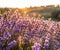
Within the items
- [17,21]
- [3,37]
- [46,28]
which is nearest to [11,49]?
[3,37]

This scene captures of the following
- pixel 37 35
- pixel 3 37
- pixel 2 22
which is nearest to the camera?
pixel 3 37

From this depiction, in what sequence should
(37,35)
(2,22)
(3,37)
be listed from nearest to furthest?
1. (3,37)
2. (2,22)
3. (37,35)

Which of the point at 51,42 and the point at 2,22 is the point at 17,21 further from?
the point at 51,42

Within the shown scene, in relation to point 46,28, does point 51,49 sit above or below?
below

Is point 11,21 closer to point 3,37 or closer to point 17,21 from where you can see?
point 17,21

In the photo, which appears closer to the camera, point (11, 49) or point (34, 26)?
point (11, 49)

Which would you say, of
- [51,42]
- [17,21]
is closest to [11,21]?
[17,21]
